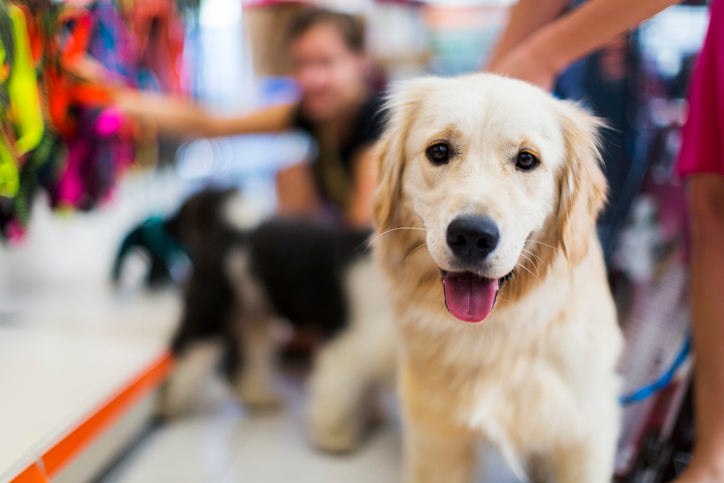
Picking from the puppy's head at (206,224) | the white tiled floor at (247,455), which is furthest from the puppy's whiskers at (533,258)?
the puppy's head at (206,224)

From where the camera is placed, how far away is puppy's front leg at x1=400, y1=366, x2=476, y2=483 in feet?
2.72

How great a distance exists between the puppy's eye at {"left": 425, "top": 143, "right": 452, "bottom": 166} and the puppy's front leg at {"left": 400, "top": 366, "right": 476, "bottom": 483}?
389 mm

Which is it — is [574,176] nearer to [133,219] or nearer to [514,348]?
[514,348]

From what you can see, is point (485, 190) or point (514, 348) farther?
point (514, 348)

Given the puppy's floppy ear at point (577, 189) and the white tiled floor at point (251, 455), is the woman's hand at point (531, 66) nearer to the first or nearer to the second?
the puppy's floppy ear at point (577, 189)

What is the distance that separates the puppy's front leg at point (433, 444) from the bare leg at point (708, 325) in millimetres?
404

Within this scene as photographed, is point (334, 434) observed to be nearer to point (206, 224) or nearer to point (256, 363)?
point (256, 363)

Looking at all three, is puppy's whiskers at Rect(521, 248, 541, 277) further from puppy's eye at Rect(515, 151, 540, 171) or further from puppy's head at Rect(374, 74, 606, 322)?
puppy's eye at Rect(515, 151, 540, 171)

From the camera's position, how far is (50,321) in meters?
1.48

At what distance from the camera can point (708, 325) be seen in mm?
936

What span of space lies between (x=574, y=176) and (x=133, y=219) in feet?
6.04

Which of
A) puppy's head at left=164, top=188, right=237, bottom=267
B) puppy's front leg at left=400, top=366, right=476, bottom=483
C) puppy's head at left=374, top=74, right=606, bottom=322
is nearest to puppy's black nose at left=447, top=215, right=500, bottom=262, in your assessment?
puppy's head at left=374, top=74, right=606, bottom=322

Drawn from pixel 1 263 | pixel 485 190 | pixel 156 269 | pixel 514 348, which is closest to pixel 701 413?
pixel 514 348

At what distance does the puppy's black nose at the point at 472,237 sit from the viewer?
0.63 m
